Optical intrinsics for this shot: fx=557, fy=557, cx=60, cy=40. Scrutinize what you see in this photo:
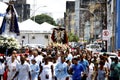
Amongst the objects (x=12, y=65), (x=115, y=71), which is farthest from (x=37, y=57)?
(x=115, y=71)

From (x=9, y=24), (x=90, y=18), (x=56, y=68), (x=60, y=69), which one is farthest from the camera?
(x=90, y=18)

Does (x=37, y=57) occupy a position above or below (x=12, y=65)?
Result: above

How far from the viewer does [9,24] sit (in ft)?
81.7

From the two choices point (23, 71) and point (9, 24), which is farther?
point (9, 24)

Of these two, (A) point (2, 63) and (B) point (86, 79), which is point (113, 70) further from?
(A) point (2, 63)

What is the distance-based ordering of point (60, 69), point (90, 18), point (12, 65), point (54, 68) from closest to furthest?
point (54, 68), point (60, 69), point (12, 65), point (90, 18)

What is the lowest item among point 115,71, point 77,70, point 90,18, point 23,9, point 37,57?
point 77,70

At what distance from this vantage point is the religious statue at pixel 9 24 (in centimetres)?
2442

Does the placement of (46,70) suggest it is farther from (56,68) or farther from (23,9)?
(23,9)

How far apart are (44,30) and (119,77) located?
116 ft

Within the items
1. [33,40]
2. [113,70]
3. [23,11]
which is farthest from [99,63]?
[23,11]

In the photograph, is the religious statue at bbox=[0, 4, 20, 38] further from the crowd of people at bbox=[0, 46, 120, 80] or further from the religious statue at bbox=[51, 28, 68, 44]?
the religious statue at bbox=[51, 28, 68, 44]

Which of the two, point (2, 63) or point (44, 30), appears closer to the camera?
point (2, 63)

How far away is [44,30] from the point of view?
5338 cm
